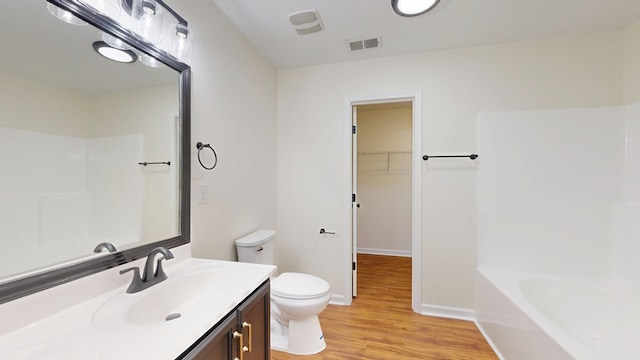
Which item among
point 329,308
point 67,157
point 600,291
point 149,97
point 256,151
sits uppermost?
point 149,97

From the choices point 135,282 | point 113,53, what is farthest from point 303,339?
point 113,53

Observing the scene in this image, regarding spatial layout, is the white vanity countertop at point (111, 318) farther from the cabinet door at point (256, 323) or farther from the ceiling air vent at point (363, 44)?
the ceiling air vent at point (363, 44)

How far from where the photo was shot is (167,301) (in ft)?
3.51

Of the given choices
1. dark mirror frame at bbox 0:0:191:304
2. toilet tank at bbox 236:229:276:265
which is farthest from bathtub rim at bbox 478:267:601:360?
dark mirror frame at bbox 0:0:191:304

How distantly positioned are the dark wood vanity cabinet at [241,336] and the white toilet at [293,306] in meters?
0.46

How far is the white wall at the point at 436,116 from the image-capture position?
6.57 feet

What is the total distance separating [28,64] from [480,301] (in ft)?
9.82

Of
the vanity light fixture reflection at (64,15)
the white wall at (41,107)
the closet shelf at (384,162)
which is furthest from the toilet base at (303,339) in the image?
the closet shelf at (384,162)

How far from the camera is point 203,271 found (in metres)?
1.23

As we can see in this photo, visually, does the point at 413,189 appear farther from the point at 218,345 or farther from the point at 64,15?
the point at 64,15

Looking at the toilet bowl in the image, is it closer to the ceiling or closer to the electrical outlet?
the electrical outlet

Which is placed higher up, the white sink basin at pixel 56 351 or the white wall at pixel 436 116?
the white wall at pixel 436 116

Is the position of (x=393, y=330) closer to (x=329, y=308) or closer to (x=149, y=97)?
(x=329, y=308)

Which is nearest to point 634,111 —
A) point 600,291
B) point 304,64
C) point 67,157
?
point 600,291
